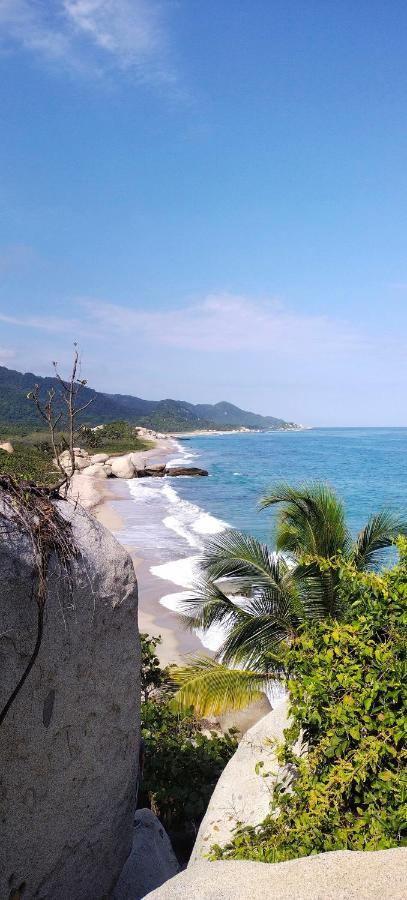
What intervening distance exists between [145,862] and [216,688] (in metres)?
2.83

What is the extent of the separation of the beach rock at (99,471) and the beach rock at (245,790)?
171ft

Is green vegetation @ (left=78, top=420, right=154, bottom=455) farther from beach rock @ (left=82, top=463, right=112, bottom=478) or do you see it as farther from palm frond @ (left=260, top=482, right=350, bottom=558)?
palm frond @ (left=260, top=482, right=350, bottom=558)

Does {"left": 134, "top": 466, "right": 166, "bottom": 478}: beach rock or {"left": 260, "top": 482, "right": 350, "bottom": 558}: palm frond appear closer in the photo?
{"left": 260, "top": 482, "right": 350, "bottom": 558}: palm frond

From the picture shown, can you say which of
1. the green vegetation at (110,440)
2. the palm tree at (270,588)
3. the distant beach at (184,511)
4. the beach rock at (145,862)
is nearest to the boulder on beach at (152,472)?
the distant beach at (184,511)

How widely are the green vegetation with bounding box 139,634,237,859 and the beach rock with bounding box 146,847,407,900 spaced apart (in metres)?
3.46

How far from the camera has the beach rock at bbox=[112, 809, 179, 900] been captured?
520 cm

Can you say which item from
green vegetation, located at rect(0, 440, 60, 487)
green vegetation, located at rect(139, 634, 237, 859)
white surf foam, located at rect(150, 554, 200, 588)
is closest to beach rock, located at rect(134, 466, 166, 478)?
green vegetation, located at rect(0, 440, 60, 487)

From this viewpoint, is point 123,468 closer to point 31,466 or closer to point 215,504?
point 215,504

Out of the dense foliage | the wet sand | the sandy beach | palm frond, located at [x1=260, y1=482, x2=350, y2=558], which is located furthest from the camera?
the sandy beach

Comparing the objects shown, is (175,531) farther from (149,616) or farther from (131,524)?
(149,616)

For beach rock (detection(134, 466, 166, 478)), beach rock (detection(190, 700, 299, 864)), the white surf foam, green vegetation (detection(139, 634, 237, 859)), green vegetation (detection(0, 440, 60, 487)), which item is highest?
green vegetation (detection(0, 440, 60, 487))

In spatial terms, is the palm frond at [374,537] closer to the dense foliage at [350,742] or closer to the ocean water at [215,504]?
the ocean water at [215,504]

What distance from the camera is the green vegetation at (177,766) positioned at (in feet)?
22.0

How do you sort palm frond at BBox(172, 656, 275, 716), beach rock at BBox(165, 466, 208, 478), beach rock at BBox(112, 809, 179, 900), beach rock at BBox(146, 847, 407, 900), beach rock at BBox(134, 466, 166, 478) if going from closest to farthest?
1. beach rock at BBox(146, 847, 407, 900)
2. beach rock at BBox(112, 809, 179, 900)
3. palm frond at BBox(172, 656, 275, 716)
4. beach rock at BBox(134, 466, 166, 478)
5. beach rock at BBox(165, 466, 208, 478)
